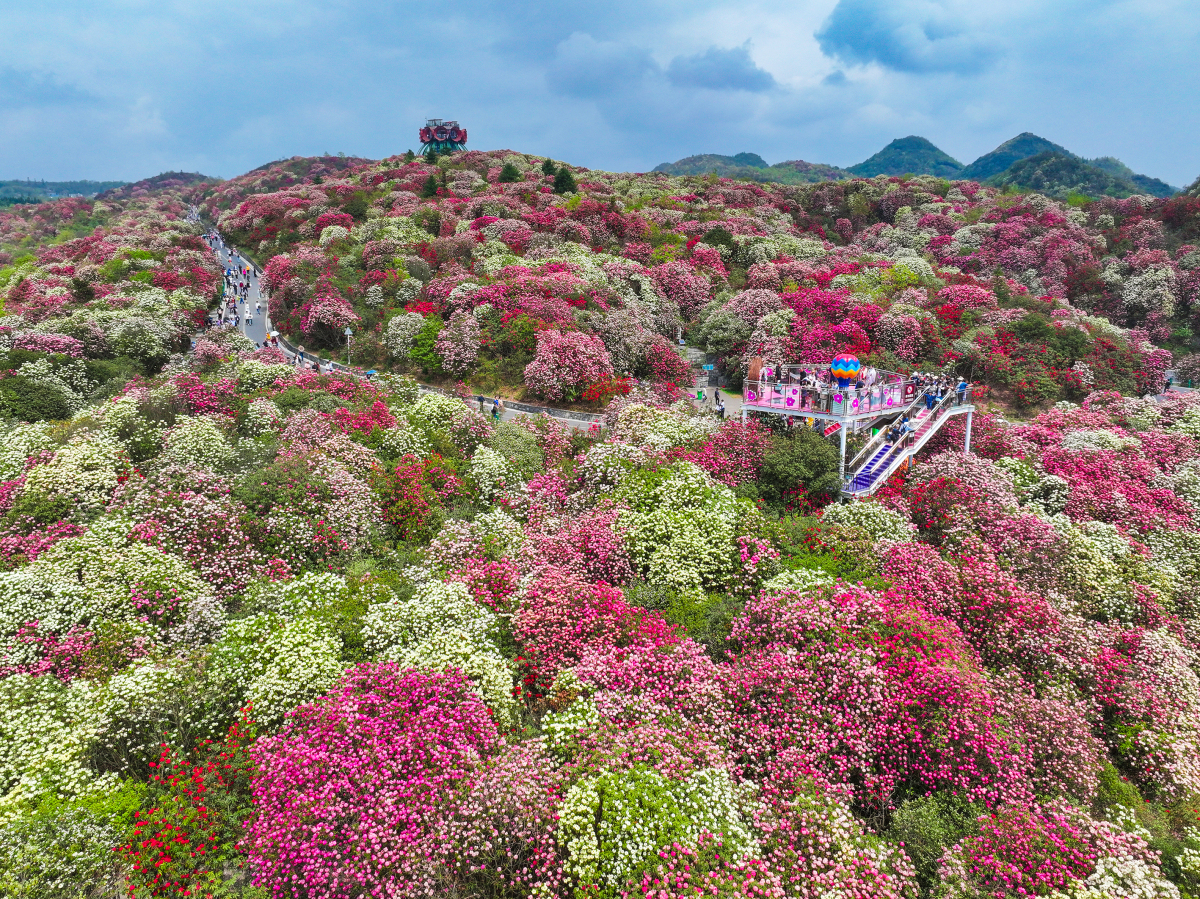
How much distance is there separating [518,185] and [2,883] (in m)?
56.8

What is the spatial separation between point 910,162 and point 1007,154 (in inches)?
999

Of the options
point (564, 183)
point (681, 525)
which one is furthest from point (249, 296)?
point (681, 525)

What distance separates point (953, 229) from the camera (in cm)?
5122

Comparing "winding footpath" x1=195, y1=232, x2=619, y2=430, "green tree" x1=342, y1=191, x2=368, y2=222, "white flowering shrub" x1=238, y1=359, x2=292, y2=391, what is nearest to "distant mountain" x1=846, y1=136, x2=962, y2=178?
"green tree" x1=342, y1=191, x2=368, y2=222

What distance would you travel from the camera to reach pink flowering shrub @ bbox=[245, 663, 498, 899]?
7.36 m

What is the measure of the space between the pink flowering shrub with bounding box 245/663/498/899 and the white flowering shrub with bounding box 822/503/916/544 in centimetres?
1004

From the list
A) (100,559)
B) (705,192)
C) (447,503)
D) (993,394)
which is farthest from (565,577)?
(705,192)

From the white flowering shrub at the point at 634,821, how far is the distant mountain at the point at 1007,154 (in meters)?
202

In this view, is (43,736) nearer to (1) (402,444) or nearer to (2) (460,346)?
(1) (402,444)

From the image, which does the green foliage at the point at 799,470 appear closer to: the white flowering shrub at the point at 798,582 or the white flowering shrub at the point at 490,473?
the white flowering shrub at the point at 798,582

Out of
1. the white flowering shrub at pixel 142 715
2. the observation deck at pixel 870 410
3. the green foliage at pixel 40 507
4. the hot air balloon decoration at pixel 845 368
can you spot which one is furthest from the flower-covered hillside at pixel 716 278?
the white flowering shrub at pixel 142 715

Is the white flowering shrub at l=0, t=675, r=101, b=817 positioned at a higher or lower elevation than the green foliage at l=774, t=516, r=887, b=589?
lower

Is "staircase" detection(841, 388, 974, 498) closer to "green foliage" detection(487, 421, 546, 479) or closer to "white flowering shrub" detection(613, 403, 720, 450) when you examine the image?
"white flowering shrub" detection(613, 403, 720, 450)

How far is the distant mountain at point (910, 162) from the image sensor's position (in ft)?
586
